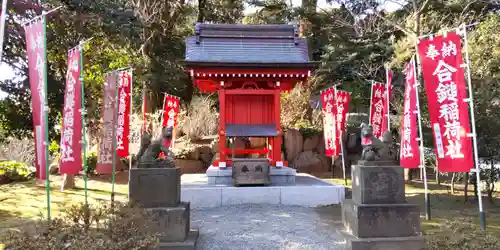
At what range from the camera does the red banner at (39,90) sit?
5.51 m

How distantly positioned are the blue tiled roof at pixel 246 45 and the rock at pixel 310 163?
7103 millimetres

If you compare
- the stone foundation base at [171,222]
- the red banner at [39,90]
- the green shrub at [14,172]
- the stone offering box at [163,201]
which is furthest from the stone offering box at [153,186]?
the green shrub at [14,172]

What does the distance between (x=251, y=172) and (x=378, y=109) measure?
4.81m

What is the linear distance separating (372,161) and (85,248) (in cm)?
454

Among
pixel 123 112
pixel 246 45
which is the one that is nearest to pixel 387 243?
pixel 123 112

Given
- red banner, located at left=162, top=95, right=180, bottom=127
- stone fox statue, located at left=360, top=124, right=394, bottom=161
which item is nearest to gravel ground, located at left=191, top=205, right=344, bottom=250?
stone fox statue, located at left=360, top=124, right=394, bottom=161

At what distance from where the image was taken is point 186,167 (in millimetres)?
16766

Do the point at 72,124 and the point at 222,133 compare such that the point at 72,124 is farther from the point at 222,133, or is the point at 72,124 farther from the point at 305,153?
the point at 305,153

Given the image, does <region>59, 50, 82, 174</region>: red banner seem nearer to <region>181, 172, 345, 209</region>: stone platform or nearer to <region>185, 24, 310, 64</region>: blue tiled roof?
<region>181, 172, 345, 209</region>: stone platform

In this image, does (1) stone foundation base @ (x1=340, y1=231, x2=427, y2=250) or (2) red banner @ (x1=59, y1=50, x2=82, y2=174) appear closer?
(1) stone foundation base @ (x1=340, y1=231, x2=427, y2=250)

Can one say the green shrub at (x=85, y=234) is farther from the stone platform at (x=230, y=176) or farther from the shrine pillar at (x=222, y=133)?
the shrine pillar at (x=222, y=133)

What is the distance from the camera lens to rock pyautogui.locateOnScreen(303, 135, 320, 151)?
18594mm

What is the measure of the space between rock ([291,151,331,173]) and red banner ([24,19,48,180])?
13.6 m

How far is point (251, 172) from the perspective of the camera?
10477 mm
